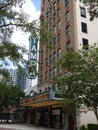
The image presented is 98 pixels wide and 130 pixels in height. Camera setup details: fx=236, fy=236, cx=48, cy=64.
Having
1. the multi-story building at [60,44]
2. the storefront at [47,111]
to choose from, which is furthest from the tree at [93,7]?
the multi-story building at [60,44]

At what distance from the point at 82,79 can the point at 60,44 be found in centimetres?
2166

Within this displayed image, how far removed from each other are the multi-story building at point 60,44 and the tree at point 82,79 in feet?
34.4

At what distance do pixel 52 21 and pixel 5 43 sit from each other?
127 ft

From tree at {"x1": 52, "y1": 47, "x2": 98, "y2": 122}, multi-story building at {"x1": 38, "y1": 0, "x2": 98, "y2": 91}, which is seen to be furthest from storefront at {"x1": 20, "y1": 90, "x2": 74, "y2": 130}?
tree at {"x1": 52, "y1": 47, "x2": 98, "y2": 122}

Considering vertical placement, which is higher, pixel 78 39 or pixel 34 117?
pixel 78 39

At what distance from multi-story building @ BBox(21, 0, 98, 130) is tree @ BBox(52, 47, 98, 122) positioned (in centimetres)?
1048

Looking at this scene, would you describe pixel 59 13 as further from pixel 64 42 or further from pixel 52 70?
pixel 52 70

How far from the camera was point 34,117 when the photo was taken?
169 feet

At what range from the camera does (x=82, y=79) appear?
66.3 ft

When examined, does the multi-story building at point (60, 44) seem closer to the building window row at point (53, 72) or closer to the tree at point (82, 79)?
the building window row at point (53, 72)

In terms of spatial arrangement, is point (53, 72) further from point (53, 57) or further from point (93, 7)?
point (93, 7)

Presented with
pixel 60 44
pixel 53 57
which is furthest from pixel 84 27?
pixel 53 57

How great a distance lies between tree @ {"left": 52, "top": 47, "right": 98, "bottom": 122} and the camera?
66.3 feet

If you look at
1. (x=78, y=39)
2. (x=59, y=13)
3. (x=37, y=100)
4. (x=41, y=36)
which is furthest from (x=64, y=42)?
(x=41, y=36)
